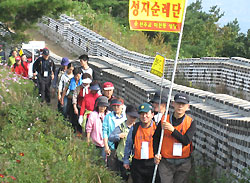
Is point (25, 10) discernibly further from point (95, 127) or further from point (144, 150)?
point (144, 150)

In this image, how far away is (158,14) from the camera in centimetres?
735

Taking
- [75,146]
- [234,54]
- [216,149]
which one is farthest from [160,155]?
[234,54]

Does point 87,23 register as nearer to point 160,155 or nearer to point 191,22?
point 191,22

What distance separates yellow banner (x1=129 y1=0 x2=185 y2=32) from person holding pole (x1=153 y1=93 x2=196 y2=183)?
109 cm

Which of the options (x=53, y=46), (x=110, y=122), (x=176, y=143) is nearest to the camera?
(x=176, y=143)

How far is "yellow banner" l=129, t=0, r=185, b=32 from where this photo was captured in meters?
7.29

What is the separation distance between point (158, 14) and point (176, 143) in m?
1.75

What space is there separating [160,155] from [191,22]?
42.1 m

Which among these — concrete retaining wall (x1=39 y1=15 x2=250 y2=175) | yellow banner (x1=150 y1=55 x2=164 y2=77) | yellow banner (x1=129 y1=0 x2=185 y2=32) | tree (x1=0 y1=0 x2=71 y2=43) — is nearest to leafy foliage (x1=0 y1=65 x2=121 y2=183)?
concrete retaining wall (x1=39 y1=15 x2=250 y2=175)

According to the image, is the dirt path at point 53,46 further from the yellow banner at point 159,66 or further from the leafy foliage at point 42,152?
the yellow banner at point 159,66

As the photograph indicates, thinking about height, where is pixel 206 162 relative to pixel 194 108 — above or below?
below

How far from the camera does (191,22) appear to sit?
48.1 meters

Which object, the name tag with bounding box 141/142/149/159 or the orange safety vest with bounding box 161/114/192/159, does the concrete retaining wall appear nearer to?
the orange safety vest with bounding box 161/114/192/159

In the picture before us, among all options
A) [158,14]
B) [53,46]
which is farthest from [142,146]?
[53,46]
